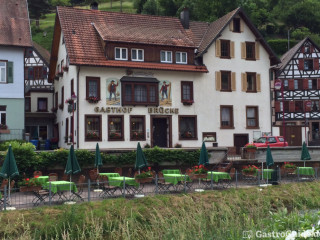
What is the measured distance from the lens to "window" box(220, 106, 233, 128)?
109 ft

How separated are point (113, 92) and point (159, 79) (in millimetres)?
3560

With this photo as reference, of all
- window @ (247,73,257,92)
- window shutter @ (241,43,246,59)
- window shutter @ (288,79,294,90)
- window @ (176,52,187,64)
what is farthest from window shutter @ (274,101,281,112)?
window @ (176,52,187,64)

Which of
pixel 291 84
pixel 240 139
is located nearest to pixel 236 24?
pixel 240 139

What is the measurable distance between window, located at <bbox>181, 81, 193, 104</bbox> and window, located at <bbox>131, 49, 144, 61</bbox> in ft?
11.8

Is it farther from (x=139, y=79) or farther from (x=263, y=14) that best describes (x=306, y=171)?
(x=263, y=14)

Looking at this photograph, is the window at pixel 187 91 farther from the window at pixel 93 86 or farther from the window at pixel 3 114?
the window at pixel 3 114

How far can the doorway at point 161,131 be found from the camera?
3123 centimetres

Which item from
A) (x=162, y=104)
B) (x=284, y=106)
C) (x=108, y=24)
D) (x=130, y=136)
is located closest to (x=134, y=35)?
(x=108, y=24)

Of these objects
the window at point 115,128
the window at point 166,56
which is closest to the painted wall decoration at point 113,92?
the window at point 115,128

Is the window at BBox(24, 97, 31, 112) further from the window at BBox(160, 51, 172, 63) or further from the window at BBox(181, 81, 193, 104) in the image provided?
the window at BBox(181, 81, 193, 104)

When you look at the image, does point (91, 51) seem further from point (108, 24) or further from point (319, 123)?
point (319, 123)

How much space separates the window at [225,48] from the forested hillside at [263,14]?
3164 cm

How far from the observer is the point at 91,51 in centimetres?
2953

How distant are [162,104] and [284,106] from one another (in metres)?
19.4
